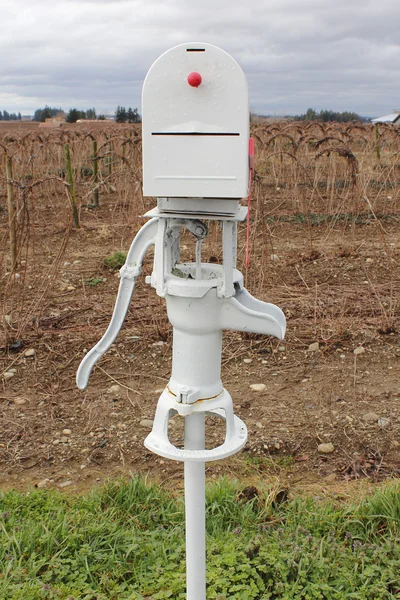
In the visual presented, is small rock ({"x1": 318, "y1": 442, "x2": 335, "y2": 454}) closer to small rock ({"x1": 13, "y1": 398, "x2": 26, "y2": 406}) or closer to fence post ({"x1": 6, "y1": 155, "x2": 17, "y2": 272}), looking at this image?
small rock ({"x1": 13, "y1": 398, "x2": 26, "y2": 406})

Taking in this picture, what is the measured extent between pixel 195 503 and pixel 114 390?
208cm

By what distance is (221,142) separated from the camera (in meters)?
1.25

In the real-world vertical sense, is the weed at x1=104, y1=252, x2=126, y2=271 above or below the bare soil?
above

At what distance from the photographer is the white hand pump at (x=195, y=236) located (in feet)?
4.06

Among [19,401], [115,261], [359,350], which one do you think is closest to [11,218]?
[115,261]

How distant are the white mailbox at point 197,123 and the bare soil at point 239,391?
1.69 meters

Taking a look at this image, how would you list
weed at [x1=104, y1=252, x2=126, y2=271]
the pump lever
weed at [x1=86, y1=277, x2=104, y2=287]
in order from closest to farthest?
1. the pump lever
2. weed at [x1=86, y1=277, x2=104, y2=287]
3. weed at [x1=104, y1=252, x2=126, y2=271]

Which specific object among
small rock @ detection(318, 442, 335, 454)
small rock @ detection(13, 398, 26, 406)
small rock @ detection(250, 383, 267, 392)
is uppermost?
small rock @ detection(250, 383, 267, 392)

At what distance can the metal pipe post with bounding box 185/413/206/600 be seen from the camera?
4.97ft

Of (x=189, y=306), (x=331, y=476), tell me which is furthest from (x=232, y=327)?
(x=331, y=476)

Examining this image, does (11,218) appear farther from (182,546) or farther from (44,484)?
(182,546)

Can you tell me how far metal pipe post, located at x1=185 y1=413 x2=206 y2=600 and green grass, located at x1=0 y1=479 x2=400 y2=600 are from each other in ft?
1.45

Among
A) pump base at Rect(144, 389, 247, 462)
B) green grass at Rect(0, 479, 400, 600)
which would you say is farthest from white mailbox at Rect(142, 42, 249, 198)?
green grass at Rect(0, 479, 400, 600)

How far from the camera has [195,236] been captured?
4.81 feet
